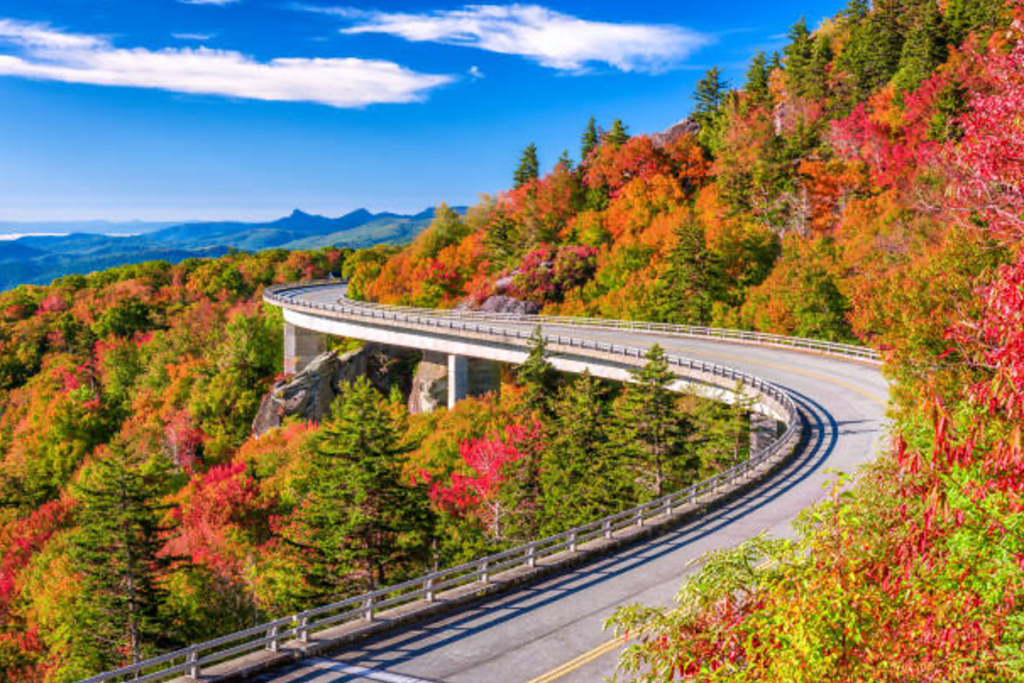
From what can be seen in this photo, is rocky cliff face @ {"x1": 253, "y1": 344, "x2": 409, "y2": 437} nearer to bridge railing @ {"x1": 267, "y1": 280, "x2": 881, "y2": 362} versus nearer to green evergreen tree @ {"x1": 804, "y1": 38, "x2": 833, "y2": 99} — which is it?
bridge railing @ {"x1": 267, "y1": 280, "x2": 881, "y2": 362}

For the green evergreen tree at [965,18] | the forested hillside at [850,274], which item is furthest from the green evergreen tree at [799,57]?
the green evergreen tree at [965,18]

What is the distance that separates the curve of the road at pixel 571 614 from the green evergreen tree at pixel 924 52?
53191mm

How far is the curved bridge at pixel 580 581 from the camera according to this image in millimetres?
14367

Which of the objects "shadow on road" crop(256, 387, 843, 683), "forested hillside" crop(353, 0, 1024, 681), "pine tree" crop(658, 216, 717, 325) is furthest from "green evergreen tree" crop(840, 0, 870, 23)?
"shadow on road" crop(256, 387, 843, 683)

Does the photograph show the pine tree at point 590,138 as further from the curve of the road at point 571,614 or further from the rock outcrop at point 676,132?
the curve of the road at point 571,614

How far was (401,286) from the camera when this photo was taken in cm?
9219

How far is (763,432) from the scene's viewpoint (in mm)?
37375

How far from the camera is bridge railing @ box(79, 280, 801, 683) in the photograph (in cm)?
1416

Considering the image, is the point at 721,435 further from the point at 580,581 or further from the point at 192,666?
the point at 192,666

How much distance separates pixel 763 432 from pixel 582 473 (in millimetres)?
9342

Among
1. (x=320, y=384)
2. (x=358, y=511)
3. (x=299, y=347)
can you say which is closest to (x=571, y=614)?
(x=358, y=511)

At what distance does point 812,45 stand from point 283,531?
8525cm

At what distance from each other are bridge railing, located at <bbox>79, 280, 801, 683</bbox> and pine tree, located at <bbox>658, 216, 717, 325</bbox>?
612 inches

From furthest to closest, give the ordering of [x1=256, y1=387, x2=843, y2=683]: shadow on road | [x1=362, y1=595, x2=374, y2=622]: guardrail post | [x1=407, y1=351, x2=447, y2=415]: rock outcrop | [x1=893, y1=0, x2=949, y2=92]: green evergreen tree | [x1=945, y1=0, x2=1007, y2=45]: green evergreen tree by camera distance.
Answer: [x1=945, y1=0, x2=1007, y2=45]: green evergreen tree < [x1=893, y1=0, x2=949, y2=92]: green evergreen tree < [x1=407, y1=351, x2=447, y2=415]: rock outcrop < [x1=362, y1=595, x2=374, y2=622]: guardrail post < [x1=256, y1=387, x2=843, y2=683]: shadow on road
